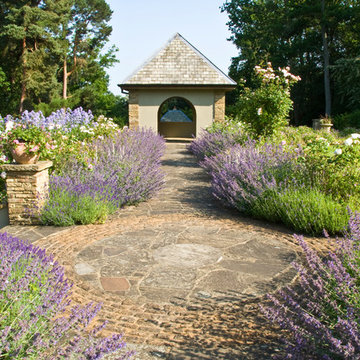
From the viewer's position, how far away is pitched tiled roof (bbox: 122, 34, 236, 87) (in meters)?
16.5

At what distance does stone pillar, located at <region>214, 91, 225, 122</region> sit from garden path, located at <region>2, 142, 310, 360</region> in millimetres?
11289

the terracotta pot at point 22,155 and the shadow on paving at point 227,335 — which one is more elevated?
the terracotta pot at point 22,155

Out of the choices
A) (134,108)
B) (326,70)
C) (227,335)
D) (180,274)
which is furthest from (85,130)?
(326,70)

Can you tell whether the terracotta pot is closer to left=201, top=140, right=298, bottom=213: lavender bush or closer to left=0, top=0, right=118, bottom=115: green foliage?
left=201, top=140, right=298, bottom=213: lavender bush

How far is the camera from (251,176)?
5906mm

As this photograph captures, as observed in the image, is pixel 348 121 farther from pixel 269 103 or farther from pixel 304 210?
pixel 304 210

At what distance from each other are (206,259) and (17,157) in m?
2.99

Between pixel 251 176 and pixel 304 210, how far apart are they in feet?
4.28

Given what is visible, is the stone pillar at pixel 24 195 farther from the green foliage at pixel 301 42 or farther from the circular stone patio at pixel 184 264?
the green foliage at pixel 301 42

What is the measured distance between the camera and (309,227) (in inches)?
190

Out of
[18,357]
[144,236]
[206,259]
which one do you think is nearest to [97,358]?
[18,357]

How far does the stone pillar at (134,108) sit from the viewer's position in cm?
1680

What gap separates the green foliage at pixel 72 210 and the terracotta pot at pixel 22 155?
56 cm

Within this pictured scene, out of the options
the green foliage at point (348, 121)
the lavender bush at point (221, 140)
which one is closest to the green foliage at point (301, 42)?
the green foliage at point (348, 121)
